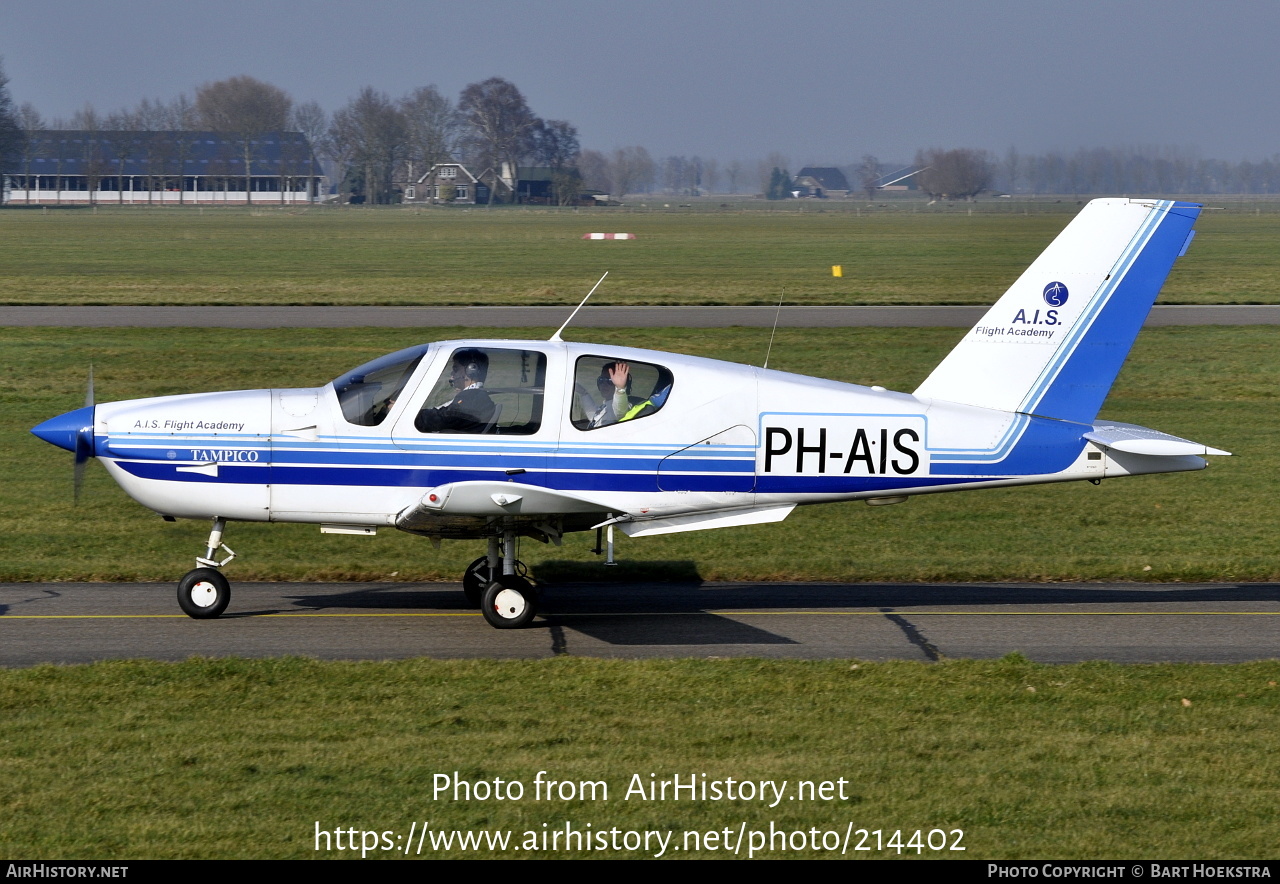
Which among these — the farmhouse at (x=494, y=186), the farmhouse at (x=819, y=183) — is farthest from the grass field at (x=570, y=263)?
the farmhouse at (x=819, y=183)

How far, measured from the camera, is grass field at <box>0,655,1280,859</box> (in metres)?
5.92

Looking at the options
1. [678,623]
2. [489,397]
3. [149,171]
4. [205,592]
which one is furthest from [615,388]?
[149,171]

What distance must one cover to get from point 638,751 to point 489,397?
357cm

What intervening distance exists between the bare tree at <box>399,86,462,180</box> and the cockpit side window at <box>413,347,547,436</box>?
6937 inches

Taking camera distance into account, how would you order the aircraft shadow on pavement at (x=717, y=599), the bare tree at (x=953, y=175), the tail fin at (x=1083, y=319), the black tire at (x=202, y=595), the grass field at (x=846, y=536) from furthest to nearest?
the bare tree at (x=953, y=175) → the grass field at (x=846, y=536) → the tail fin at (x=1083, y=319) → the aircraft shadow on pavement at (x=717, y=599) → the black tire at (x=202, y=595)

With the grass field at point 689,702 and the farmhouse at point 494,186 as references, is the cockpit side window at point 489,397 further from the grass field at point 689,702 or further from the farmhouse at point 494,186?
the farmhouse at point 494,186

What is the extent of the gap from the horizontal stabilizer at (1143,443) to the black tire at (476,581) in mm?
4743

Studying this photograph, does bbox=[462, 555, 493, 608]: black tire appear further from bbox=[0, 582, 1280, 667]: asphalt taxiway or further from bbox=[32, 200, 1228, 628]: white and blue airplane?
bbox=[32, 200, 1228, 628]: white and blue airplane

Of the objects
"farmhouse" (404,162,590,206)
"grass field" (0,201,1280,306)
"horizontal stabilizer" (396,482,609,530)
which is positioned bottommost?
"horizontal stabilizer" (396,482,609,530)

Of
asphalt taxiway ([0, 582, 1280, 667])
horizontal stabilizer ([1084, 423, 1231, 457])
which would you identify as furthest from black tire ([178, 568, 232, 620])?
horizontal stabilizer ([1084, 423, 1231, 457])

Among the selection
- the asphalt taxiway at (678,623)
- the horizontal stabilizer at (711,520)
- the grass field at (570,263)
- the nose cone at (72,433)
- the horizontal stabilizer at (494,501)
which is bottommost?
the asphalt taxiway at (678,623)

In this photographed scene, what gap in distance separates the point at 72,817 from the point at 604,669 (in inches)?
136

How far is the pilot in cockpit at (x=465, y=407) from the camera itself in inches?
381

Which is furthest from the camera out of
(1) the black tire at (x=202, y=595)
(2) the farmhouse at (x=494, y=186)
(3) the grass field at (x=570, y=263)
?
(2) the farmhouse at (x=494, y=186)
